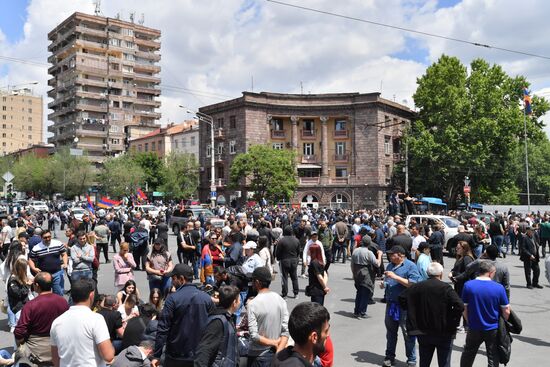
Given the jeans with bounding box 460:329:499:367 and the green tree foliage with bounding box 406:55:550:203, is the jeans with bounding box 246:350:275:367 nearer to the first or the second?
the jeans with bounding box 460:329:499:367

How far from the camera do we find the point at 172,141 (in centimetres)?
7944

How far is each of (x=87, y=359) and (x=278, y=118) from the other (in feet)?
177

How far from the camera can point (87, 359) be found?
14.7ft

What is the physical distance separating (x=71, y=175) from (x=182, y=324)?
221 ft

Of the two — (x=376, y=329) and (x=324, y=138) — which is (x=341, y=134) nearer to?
Result: (x=324, y=138)

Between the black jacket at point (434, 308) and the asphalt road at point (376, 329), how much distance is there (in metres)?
1.79

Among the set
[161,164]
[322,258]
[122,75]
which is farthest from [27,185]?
[322,258]

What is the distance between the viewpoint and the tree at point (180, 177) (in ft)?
212

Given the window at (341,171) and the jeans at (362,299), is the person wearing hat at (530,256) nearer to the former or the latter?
the jeans at (362,299)

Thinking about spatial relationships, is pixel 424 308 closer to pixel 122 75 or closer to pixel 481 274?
pixel 481 274

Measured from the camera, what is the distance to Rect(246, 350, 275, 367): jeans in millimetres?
5133

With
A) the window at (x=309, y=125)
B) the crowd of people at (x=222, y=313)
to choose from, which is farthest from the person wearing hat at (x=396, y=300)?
the window at (x=309, y=125)

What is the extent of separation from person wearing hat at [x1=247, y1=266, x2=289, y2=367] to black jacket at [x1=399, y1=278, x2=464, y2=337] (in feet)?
5.73

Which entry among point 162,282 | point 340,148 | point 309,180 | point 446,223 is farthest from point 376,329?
point 340,148
